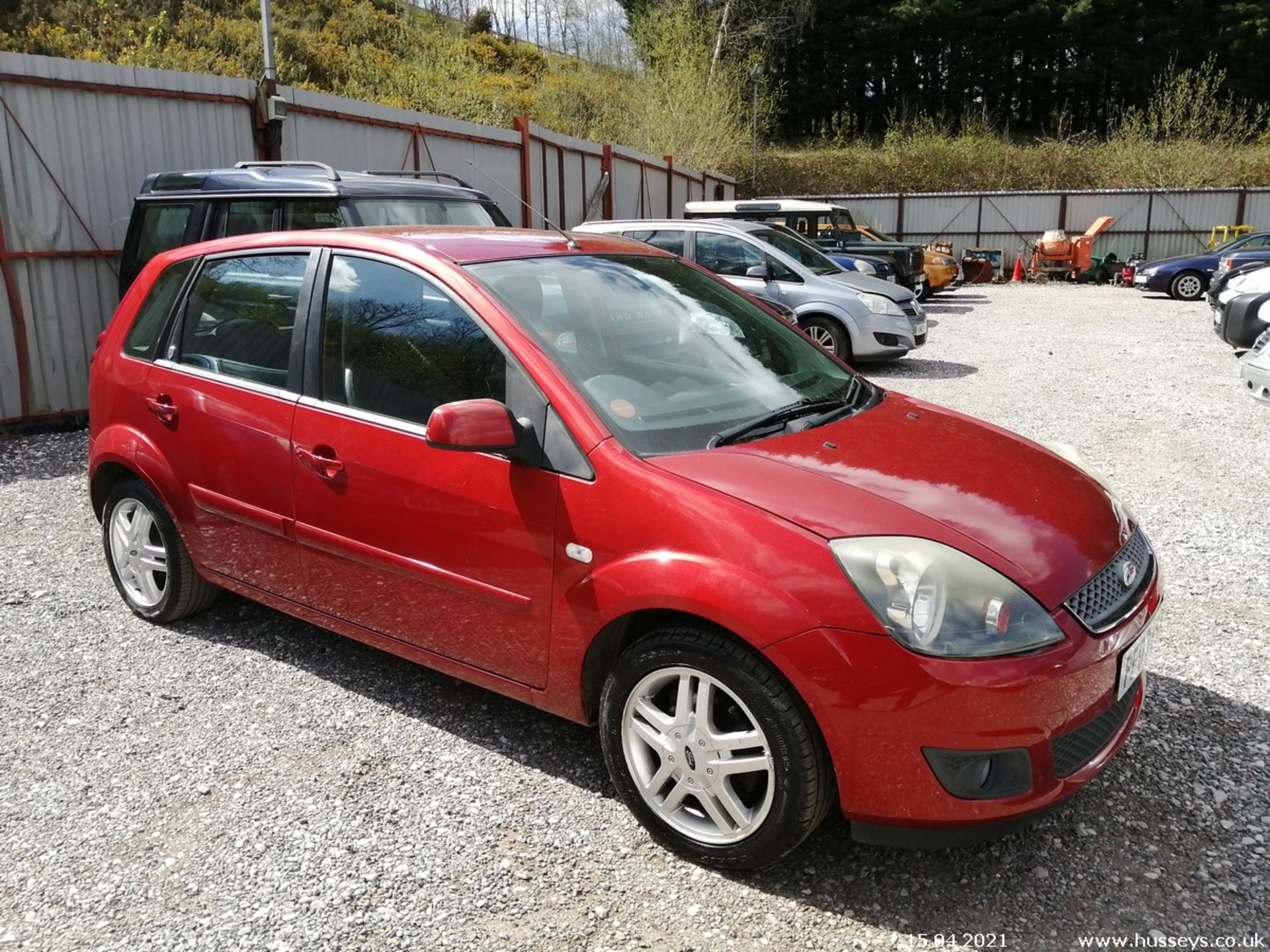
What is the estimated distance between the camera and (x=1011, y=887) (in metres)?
2.70

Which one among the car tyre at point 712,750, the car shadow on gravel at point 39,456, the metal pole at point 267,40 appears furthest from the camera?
the metal pole at point 267,40

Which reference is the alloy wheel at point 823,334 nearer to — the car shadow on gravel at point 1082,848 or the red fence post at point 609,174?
the car shadow on gravel at point 1082,848

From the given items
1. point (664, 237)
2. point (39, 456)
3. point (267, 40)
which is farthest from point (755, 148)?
point (39, 456)

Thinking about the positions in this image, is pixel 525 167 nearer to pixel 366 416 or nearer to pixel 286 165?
pixel 286 165

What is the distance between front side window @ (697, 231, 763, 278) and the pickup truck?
204 inches

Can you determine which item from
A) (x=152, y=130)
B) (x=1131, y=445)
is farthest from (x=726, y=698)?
(x=152, y=130)

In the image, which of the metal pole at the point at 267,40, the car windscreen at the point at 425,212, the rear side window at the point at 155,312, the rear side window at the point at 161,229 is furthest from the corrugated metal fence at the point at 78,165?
the rear side window at the point at 155,312

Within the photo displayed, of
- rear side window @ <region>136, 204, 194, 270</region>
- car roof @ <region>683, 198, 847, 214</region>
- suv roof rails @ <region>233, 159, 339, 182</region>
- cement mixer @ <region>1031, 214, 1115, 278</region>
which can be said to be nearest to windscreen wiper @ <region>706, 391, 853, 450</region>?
suv roof rails @ <region>233, 159, 339, 182</region>

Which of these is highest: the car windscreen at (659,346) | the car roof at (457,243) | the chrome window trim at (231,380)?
the car roof at (457,243)

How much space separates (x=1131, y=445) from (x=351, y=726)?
6.58 metres

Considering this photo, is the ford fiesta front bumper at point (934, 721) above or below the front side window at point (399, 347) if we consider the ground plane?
below

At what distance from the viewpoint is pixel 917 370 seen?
1197 cm

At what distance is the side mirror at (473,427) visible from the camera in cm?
283

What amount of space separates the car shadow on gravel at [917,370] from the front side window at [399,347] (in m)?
8.74
